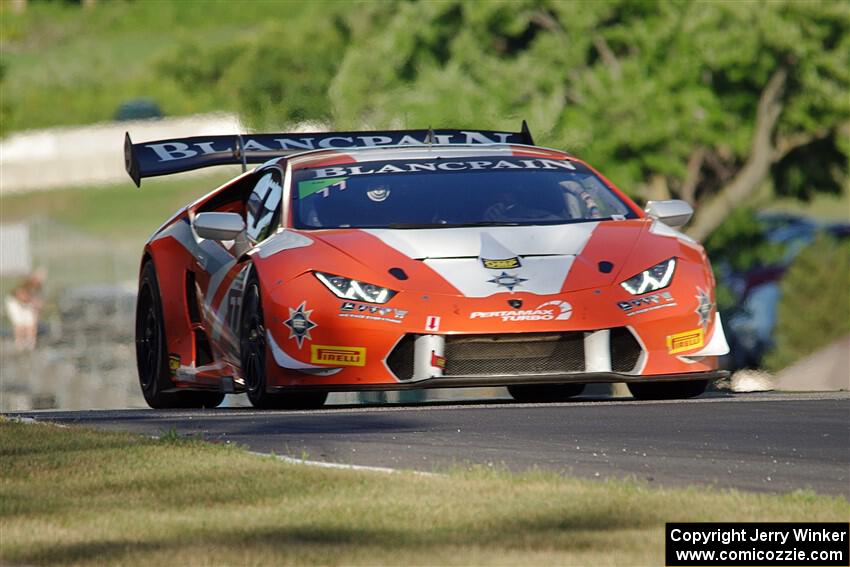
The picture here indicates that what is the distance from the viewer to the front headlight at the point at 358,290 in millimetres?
10477

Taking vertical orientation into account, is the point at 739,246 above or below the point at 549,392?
above

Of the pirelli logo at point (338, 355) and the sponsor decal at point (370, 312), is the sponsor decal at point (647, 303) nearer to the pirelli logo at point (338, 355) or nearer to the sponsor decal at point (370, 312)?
the sponsor decal at point (370, 312)

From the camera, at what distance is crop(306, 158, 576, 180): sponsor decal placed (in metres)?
11.8

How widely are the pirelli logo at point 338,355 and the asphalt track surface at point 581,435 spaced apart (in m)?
0.25

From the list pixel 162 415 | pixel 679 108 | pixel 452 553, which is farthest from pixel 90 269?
pixel 452 553

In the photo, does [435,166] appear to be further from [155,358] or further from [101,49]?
[101,49]

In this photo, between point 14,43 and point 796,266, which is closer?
point 796,266

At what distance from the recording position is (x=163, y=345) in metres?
13.0

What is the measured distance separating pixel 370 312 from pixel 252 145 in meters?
3.41

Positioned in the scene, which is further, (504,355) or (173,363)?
(173,363)

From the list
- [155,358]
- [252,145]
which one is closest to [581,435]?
[155,358]

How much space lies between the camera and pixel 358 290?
1051 centimetres

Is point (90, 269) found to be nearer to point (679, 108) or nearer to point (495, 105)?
point (495, 105)

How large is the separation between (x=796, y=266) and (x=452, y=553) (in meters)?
31.4
